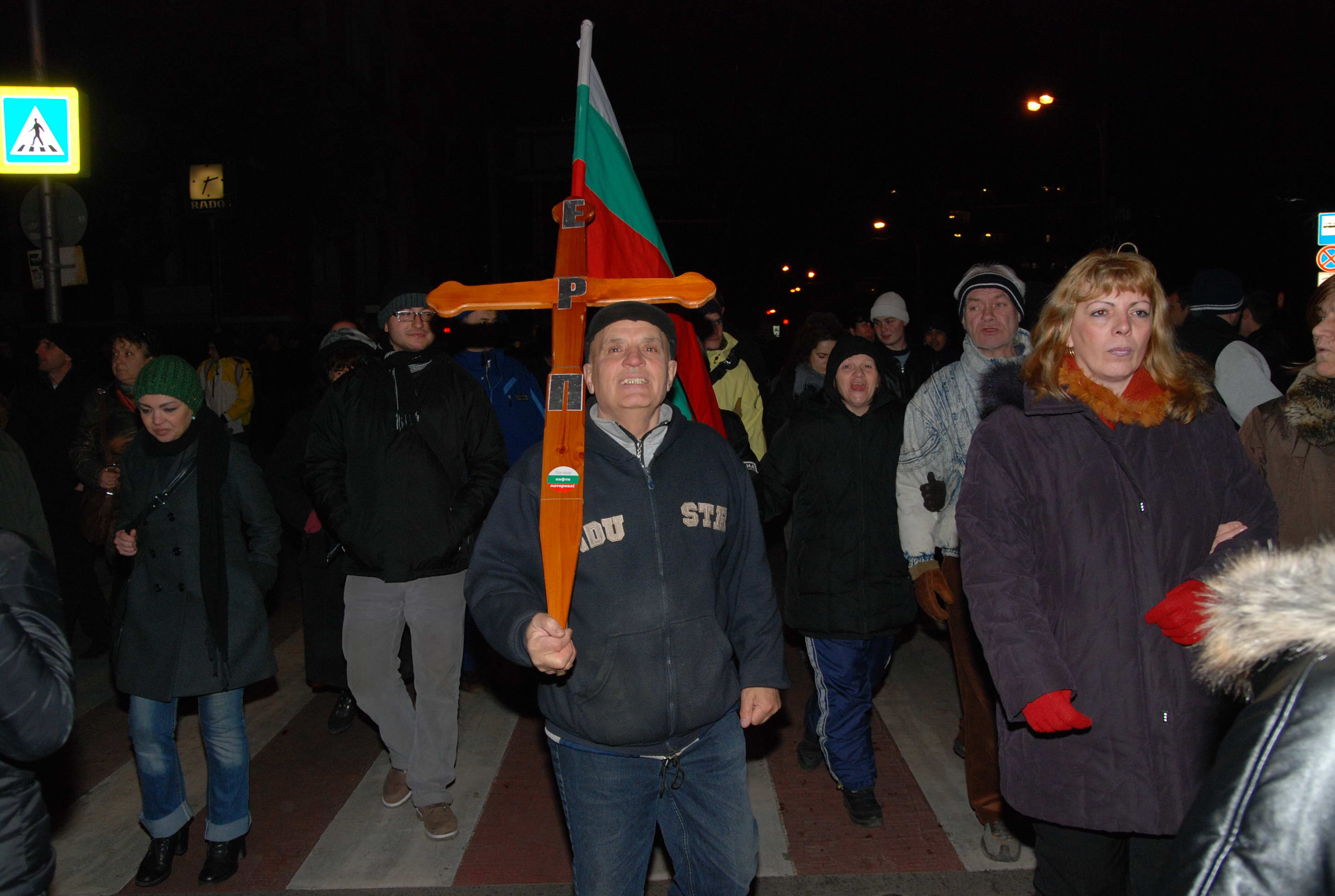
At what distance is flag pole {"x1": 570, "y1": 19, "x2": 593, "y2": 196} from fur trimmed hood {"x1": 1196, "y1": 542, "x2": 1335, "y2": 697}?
89.1 inches

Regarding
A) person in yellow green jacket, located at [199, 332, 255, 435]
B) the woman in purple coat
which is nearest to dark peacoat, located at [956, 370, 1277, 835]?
the woman in purple coat

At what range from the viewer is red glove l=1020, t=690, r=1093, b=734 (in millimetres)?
2482

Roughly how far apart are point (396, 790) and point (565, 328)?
2.96 meters

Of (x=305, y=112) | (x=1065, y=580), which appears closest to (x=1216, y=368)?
(x=1065, y=580)

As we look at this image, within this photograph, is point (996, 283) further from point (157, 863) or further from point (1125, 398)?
point (157, 863)

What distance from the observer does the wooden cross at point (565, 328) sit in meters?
2.67

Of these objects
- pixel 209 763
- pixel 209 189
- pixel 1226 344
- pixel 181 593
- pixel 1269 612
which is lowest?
pixel 209 763

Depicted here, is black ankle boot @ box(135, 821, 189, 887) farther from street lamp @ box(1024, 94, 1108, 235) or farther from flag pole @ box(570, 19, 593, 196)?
street lamp @ box(1024, 94, 1108, 235)

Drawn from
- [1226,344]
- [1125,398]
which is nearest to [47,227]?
[1226,344]

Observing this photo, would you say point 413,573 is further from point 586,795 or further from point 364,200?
point 364,200

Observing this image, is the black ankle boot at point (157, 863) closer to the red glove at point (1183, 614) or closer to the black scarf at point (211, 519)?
the black scarf at point (211, 519)

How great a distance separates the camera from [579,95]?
319cm

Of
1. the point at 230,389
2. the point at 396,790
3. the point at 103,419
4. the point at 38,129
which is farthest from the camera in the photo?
the point at 230,389

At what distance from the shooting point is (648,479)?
282cm
